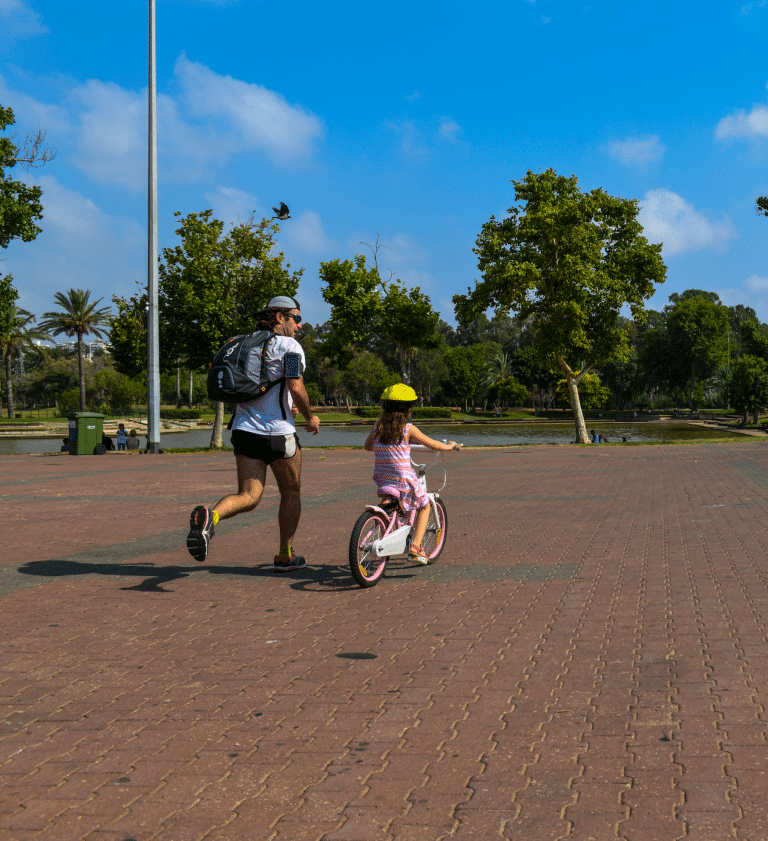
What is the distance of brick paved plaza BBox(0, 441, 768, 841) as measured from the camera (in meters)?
2.52

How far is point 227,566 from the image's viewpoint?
21.3 feet

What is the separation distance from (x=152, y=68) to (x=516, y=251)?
14493 millimetres

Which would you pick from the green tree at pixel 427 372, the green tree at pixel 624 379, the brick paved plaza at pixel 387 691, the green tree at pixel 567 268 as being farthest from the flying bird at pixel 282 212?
the green tree at pixel 624 379

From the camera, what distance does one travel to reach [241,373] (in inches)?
211

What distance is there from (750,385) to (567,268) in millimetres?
35105

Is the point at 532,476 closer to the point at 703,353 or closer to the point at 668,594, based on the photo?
the point at 668,594

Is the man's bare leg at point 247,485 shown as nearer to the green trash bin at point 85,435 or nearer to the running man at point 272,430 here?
the running man at point 272,430

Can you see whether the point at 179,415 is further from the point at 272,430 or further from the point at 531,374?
the point at 272,430

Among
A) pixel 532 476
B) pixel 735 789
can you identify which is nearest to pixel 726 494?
pixel 532 476

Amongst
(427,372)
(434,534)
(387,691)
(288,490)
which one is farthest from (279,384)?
(427,372)

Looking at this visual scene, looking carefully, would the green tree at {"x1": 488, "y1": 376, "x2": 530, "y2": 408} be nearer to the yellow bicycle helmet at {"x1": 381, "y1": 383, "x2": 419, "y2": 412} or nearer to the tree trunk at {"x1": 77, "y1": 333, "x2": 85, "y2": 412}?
the tree trunk at {"x1": 77, "y1": 333, "x2": 85, "y2": 412}

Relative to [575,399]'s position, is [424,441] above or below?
below

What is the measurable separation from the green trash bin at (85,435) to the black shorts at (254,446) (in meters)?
19.7

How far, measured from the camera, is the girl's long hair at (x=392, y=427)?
5801mm
